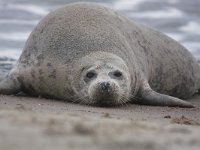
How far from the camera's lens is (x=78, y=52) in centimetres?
750

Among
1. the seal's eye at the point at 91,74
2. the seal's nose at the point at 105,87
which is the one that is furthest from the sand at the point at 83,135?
the seal's eye at the point at 91,74

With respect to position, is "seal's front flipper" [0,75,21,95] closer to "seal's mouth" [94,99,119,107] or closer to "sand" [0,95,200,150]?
"seal's mouth" [94,99,119,107]

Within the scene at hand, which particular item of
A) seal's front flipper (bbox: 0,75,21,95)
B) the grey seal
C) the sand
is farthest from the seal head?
the sand

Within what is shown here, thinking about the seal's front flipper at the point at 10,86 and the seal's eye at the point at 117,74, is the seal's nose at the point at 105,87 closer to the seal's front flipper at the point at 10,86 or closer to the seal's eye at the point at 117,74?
the seal's eye at the point at 117,74

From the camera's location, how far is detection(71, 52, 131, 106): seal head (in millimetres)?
6656

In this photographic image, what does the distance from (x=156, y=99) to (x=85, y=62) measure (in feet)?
3.24

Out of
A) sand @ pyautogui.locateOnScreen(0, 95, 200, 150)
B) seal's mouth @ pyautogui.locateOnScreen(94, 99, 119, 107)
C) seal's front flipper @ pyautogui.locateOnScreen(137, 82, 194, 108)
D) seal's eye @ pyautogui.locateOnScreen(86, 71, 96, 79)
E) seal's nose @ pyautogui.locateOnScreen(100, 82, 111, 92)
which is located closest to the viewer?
sand @ pyautogui.locateOnScreen(0, 95, 200, 150)

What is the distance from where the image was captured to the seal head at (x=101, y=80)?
6656 millimetres

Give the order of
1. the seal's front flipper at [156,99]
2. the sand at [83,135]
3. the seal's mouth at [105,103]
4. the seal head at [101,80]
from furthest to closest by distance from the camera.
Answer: the seal's front flipper at [156,99], the seal's mouth at [105,103], the seal head at [101,80], the sand at [83,135]

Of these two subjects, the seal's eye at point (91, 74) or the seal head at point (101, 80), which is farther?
the seal's eye at point (91, 74)

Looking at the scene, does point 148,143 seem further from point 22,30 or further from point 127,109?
point 22,30

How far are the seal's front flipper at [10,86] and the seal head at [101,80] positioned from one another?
2.45ft

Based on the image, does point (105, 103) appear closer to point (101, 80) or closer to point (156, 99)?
point (101, 80)

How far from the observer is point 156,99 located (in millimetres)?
7645
